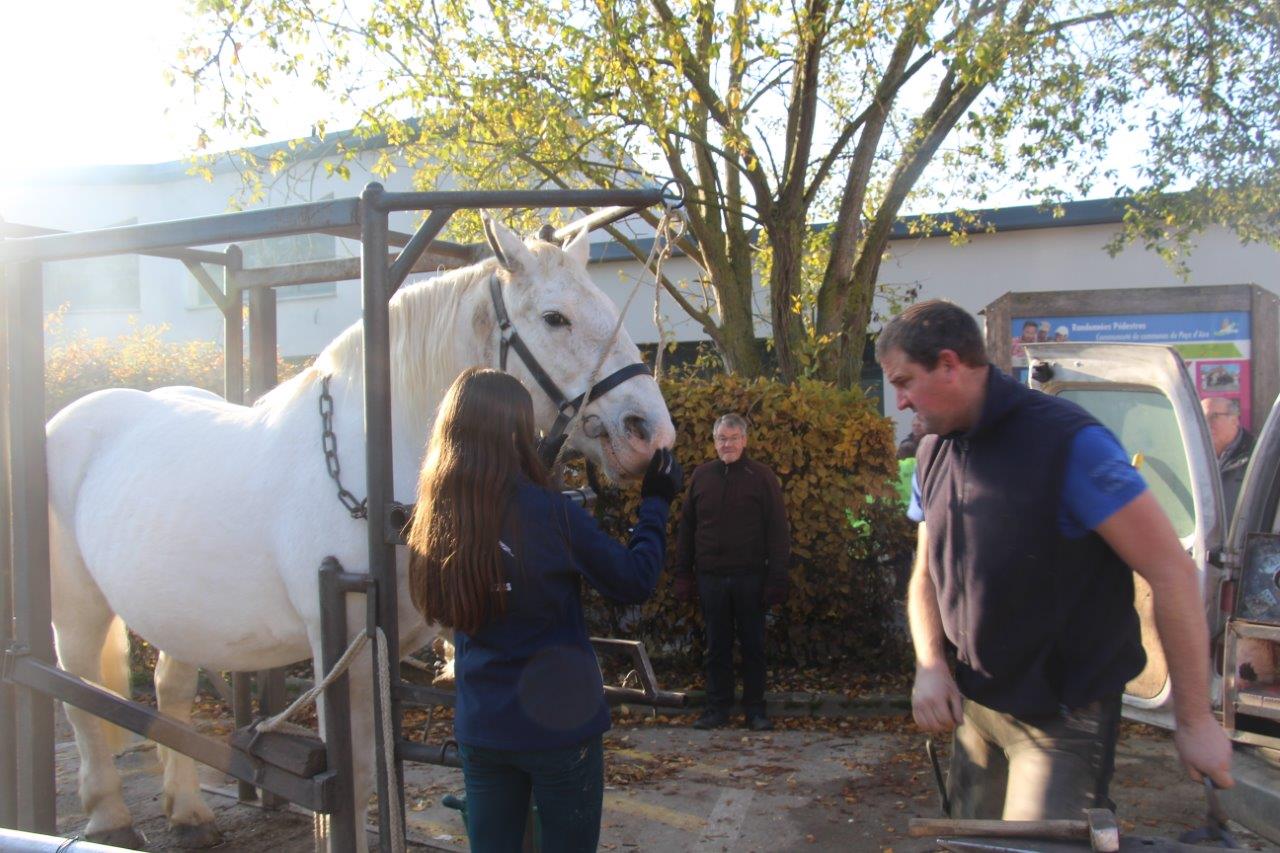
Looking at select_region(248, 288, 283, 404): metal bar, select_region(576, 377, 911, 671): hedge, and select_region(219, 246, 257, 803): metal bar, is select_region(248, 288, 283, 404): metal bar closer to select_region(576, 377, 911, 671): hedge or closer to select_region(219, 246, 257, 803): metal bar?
select_region(219, 246, 257, 803): metal bar

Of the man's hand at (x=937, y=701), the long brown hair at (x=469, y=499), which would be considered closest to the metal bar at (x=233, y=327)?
the long brown hair at (x=469, y=499)

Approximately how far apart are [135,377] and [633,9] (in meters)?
5.66

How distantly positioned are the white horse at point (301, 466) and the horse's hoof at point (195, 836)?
1.21 m

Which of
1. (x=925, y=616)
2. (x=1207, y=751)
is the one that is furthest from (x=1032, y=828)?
(x=925, y=616)

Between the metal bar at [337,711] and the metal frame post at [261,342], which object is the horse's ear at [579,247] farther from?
the metal frame post at [261,342]

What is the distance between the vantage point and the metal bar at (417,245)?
2.56 meters

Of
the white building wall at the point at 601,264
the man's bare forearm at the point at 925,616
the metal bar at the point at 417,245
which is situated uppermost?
the white building wall at the point at 601,264

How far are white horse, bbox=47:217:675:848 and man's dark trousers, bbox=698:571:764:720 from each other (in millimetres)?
3420

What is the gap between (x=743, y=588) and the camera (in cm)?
615

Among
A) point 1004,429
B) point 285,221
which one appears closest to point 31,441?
point 285,221

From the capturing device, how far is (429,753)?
8.27 ft

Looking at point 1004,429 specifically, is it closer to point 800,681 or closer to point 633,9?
point 800,681

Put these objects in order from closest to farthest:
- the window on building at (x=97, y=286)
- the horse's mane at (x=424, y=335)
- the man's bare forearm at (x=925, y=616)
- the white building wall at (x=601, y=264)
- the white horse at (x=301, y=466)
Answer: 1. the man's bare forearm at (x=925, y=616)
2. the white horse at (x=301, y=466)
3. the horse's mane at (x=424, y=335)
4. the white building wall at (x=601, y=264)
5. the window on building at (x=97, y=286)

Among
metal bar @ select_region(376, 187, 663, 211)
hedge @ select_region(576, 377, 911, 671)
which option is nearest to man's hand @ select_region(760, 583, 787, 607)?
hedge @ select_region(576, 377, 911, 671)
